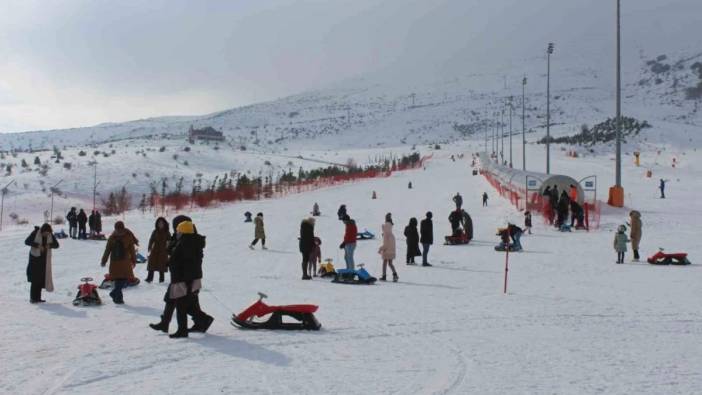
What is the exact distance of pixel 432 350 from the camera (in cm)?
1062

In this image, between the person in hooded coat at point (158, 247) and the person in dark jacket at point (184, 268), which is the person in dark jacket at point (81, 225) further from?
the person in dark jacket at point (184, 268)

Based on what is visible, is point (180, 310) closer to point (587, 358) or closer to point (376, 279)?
point (587, 358)

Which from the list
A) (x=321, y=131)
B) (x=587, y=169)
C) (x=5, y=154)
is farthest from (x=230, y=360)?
(x=321, y=131)

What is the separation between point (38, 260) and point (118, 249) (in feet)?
5.35

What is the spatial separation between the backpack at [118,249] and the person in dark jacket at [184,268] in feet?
12.9

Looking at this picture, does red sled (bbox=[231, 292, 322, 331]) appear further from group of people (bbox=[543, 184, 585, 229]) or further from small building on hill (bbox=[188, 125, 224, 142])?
small building on hill (bbox=[188, 125, 224, 142])

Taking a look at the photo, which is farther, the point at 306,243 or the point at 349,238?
the point at 349,238

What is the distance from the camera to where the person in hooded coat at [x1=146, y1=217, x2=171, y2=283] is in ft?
54.3

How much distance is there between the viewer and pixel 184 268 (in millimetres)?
10914

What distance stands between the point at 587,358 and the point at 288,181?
51.1m

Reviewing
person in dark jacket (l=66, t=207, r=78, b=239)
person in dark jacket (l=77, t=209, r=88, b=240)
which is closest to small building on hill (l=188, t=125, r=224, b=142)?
person in dark jacket (l=66, t=207, r=78, b=239)

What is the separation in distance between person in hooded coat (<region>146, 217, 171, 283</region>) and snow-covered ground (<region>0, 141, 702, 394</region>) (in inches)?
17.0

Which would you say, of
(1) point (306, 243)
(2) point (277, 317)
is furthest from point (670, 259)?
→ (2) point (277, 317)

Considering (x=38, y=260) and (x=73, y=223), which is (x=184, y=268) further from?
(x=73, y=223)
